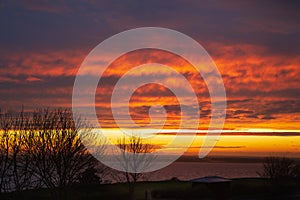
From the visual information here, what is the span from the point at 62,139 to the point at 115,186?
61.3 ft

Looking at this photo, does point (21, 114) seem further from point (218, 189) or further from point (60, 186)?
point (218, 189)

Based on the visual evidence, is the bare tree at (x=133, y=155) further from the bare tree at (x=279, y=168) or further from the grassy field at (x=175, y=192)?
the bare tree at (x=279, y=168)

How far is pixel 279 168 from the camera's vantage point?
2724 inches

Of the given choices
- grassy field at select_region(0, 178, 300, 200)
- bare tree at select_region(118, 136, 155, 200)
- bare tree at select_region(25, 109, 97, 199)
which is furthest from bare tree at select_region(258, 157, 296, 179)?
bare tree at select_region(25, 109, 97, 199)

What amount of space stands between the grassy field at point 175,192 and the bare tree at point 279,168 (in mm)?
1603

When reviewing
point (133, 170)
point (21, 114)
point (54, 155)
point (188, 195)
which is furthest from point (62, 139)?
point (133, 170)

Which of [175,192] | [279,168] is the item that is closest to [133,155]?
[175,192]

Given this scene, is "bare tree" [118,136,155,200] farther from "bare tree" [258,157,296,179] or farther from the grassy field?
"bare tree" [258,157,296,179]

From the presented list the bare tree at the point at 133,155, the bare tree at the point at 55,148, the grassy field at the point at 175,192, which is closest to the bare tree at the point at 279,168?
the grassy field at the point at 175,192

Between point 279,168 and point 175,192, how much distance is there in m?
19.9

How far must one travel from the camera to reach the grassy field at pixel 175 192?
50.6m

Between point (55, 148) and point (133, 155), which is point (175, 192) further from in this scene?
point (55, 148)

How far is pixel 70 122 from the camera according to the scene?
46438 mm

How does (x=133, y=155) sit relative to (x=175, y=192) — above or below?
above
